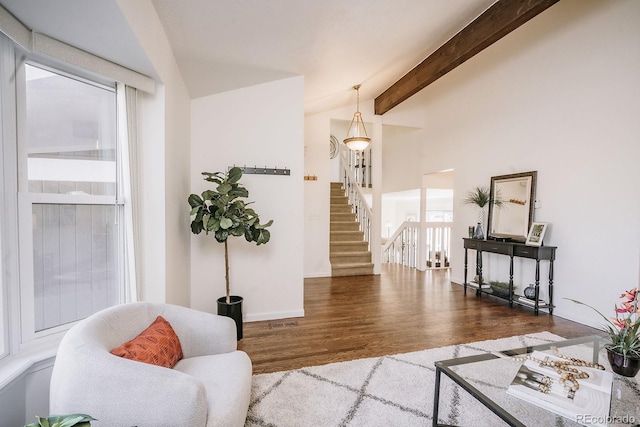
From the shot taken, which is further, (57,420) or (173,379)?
(173,379)

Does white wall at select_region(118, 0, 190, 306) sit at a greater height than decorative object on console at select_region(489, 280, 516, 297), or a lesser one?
greater

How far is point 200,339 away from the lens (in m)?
1.80

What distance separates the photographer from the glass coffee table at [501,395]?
1.26 metres

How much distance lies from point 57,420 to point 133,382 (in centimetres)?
24

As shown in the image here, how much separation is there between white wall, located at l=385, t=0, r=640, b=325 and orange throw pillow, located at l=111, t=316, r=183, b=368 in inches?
164

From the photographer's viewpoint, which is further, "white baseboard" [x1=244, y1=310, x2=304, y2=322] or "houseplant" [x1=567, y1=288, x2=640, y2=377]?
"white baseboard" [x1=244, y1=310, x2=304, y2=322]

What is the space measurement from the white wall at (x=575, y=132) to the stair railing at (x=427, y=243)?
167 cm

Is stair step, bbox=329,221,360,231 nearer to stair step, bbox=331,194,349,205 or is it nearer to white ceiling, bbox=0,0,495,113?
stair step, bbox=331,194,349,205

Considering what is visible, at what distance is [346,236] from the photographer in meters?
6.44

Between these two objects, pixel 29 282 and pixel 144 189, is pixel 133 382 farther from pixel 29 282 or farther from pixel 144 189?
pixel 144 189

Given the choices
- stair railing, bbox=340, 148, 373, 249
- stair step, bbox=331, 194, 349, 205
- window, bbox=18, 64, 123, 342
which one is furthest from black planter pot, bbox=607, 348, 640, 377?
stair step, bbox=331, 194, 349, 205

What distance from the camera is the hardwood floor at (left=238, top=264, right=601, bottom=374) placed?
2.62 meters

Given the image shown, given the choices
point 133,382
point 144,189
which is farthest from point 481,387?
point 144,189

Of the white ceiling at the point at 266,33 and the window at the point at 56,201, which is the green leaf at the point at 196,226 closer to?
the window at the point at 56,201
